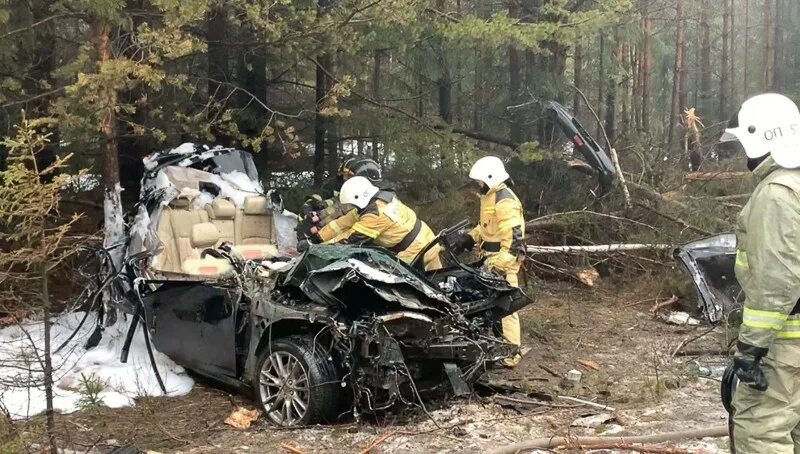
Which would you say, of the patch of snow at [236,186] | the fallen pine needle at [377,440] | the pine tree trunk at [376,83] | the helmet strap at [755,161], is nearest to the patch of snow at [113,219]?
the patch of snow at [236,186]

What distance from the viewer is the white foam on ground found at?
5828 millimetres

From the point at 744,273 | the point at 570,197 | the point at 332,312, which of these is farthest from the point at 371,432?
the point at 570,197

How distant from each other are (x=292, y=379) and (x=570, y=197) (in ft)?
25.1

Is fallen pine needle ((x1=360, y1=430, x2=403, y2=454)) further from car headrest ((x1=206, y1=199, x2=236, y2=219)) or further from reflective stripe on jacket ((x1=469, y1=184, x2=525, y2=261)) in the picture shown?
car headrest ((x1=206, y1=199, x2=236, y2=219))

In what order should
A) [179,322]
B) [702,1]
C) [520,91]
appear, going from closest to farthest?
[179,322] < [520,91] < [702,1]

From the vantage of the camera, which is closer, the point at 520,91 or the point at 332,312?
the point at 332,312

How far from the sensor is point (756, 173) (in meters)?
3.83

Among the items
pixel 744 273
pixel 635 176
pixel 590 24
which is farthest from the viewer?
pixel 635 176

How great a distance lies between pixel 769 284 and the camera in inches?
136

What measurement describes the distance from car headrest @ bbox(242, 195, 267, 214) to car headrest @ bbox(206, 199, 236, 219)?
0.47 feet

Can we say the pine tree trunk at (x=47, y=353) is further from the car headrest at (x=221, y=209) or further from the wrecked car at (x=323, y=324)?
the car headrest at (x=221, y=209)

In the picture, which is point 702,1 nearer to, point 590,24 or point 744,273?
point 590,24

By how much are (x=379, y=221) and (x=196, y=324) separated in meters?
2.12

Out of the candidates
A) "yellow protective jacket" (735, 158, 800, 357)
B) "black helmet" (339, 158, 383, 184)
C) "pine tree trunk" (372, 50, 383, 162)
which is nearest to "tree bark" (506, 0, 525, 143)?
"pine tree trunk" (372, 50, 383, 162)
